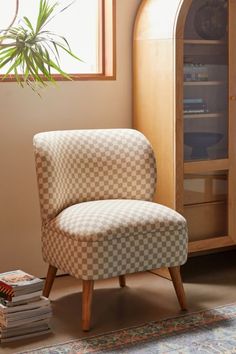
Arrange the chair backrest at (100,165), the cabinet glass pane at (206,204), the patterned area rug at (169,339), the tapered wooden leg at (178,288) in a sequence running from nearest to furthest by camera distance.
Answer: the patterned area rug at (169,339) < the tapered wooden leg at (178,288) < the chair backrest at (100,165) < the cabinet glass pane at (206,204)

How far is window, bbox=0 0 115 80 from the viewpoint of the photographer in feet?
13.3

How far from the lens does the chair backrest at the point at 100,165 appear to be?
11.6 feet

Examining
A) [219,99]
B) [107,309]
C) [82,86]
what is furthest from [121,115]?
[107,309]

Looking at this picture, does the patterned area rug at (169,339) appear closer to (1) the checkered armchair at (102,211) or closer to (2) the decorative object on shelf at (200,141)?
(1) the checkered armchair at (102,211)

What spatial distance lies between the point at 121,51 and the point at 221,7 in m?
0.62

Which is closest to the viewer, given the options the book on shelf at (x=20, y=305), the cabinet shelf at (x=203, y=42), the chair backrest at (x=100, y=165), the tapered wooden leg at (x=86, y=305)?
the book on shelf at (x=20, y=305)

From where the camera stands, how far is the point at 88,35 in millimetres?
4141

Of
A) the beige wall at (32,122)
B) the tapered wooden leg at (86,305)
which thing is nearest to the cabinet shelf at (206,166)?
the beige wall at (32,122)

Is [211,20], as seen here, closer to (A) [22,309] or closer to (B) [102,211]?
(B) [102,211]

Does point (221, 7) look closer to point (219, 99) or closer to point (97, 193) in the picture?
point (219, 99)

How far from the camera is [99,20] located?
4.14 m

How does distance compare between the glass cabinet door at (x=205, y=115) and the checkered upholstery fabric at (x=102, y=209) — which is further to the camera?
the glass cabinet door at (x=205, y=115)

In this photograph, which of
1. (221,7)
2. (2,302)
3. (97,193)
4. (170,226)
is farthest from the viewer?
(221,7)

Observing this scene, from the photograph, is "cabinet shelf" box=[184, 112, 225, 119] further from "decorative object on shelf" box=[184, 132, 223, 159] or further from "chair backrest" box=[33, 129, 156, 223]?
"chair backrest" box=[33, 129, 156, 223]
